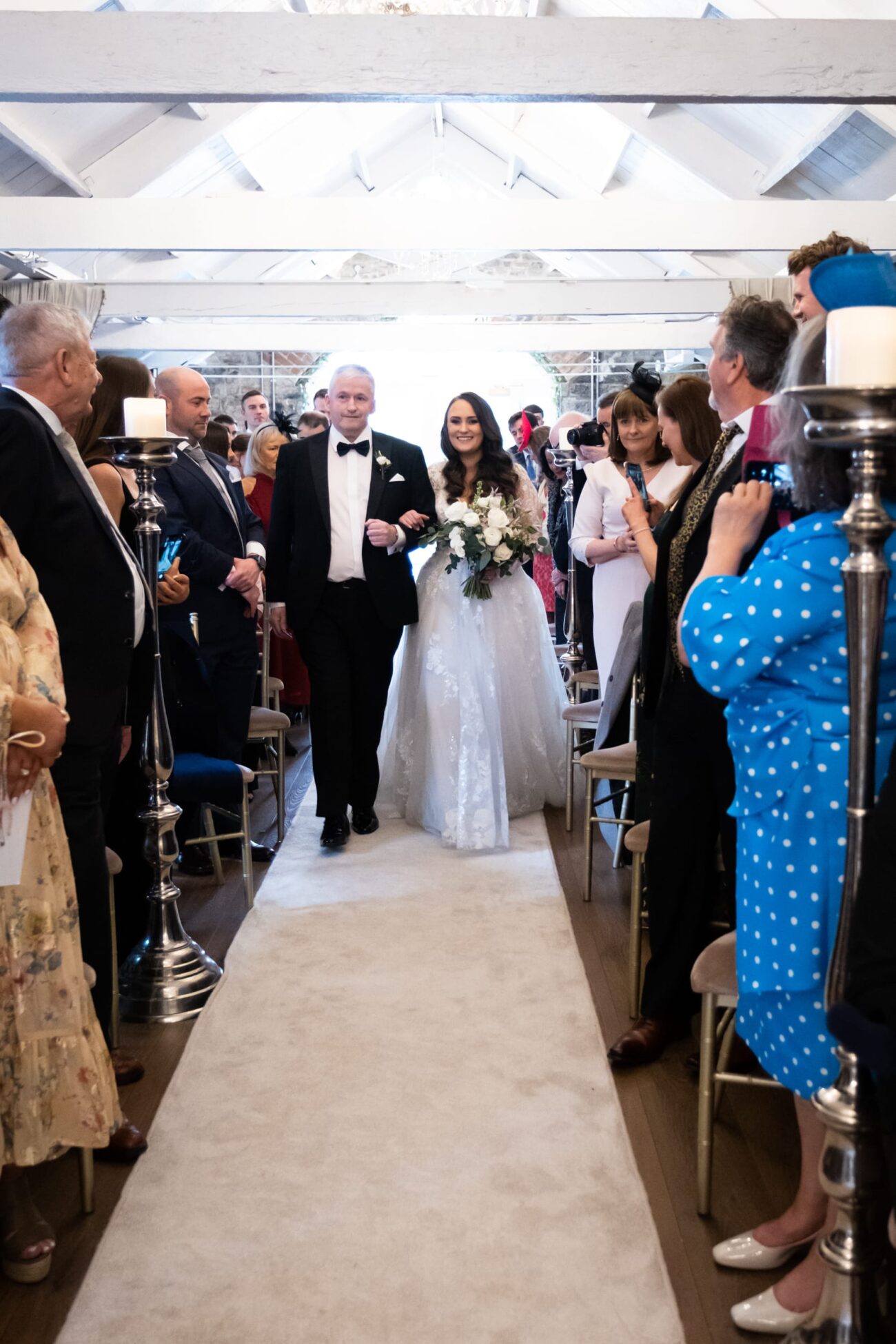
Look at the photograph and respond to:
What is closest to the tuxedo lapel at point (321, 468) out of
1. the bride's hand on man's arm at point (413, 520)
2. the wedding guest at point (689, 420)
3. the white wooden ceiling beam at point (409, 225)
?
the bride's hand on man's arm at point (413, 520)

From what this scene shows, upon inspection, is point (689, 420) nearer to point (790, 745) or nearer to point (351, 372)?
point (790, 745)

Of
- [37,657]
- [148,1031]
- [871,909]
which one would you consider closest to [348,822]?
[148,1031]

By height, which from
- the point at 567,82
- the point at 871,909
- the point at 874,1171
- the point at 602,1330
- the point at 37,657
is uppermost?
A: the point at 567,82

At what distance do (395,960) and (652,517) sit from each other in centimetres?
190

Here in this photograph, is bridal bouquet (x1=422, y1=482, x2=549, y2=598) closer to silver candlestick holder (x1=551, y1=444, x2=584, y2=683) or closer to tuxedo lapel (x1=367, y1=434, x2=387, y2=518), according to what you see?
tuxedo lapel (x1=367, y1=434, x2=387, y2=518)

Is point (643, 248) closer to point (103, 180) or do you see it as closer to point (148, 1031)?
point (103, 180)

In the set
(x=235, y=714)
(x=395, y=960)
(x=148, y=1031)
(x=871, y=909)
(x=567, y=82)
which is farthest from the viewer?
(x=567, y=82)

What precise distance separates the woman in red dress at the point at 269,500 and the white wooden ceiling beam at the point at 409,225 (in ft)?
8.86

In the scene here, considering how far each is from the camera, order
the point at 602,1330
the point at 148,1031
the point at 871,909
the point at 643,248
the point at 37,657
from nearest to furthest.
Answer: the point at 871,909
the point at 602,1330
the point at 37,657
the point at 148,1031
the point at 643,248

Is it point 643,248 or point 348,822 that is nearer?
point 348,822

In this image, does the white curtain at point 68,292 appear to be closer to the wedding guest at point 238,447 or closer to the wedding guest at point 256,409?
the wedding guest at point 256,409

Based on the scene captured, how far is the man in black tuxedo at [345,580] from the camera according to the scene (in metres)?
5.17

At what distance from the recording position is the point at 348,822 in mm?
5332

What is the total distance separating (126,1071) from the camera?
3.14 meters
